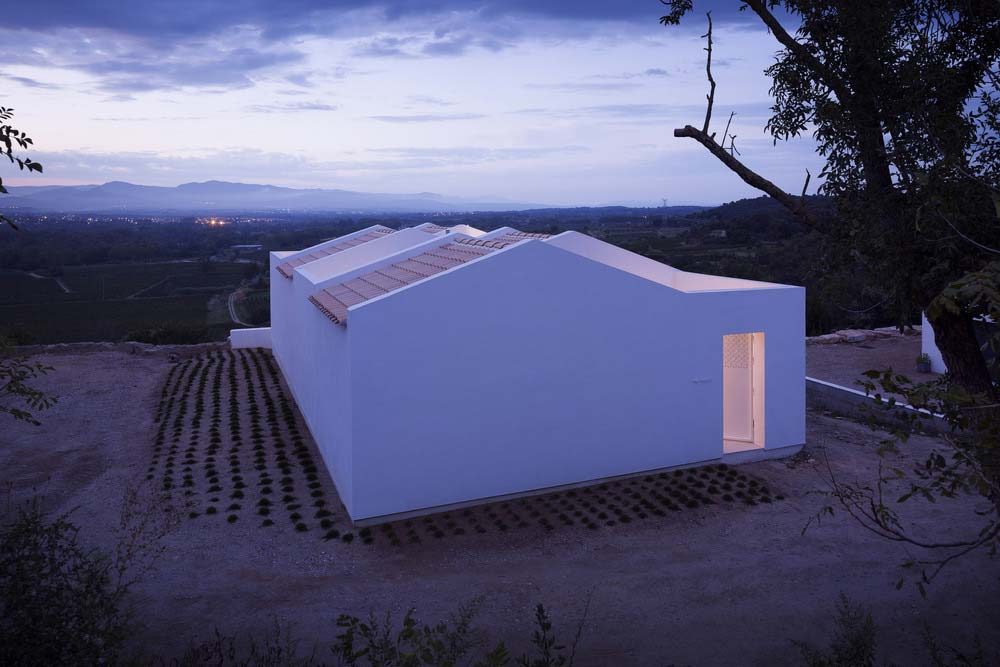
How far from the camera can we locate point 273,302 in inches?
806

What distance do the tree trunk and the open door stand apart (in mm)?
6006

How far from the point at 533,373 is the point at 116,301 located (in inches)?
1555

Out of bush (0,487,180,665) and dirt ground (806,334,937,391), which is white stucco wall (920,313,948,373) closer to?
dirt ground (806,334,937,391)

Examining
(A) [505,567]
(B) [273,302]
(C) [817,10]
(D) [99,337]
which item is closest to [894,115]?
(C) [817,10]

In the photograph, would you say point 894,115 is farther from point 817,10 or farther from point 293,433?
point 293,433

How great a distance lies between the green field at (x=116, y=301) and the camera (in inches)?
1256

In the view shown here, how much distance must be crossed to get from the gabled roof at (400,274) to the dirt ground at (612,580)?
2754 mm

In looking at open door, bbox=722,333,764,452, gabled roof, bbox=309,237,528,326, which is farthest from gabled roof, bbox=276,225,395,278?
open door, bbox=722,333,764,452

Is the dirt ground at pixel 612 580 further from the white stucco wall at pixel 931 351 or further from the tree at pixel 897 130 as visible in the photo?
the white stucco wall at pixel 931 351

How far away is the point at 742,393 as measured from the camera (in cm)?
1226

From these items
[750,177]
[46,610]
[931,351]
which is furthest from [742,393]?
[46,610]

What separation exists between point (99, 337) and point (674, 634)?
28.6m

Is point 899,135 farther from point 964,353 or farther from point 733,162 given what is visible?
point 964,353

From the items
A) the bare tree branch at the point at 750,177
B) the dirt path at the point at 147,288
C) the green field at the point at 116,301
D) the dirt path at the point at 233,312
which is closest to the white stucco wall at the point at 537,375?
the bare tree branch at the point at 750,177
